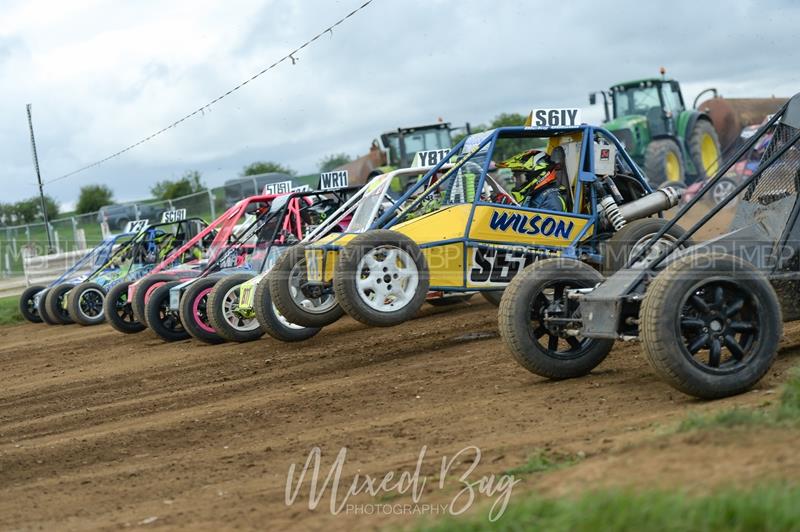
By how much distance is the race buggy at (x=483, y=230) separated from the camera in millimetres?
7812

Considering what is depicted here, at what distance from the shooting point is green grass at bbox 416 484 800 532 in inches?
117

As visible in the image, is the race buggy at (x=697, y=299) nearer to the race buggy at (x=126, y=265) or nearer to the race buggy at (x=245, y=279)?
the race buggy at (x=245, y=279)

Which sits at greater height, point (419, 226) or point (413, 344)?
point (419, 226)

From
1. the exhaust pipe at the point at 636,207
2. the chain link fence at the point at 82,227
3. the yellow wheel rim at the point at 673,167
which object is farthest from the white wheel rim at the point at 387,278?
the chain link fence at the point at 82,227

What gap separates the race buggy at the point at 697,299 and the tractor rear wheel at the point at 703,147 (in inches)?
613

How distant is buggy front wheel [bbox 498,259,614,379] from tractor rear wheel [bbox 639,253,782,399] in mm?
864

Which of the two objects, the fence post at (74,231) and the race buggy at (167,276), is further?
the fence post at (74,231)

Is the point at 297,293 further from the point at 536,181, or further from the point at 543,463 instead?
the point at 543,463

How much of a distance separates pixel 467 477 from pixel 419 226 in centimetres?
435

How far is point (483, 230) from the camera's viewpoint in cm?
814

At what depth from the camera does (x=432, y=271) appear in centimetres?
809

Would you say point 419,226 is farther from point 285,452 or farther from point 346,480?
point 346,480

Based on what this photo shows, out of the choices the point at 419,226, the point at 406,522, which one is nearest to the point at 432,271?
the point at 419,226

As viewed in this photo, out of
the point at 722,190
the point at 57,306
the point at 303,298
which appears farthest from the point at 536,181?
the point at 722,190
